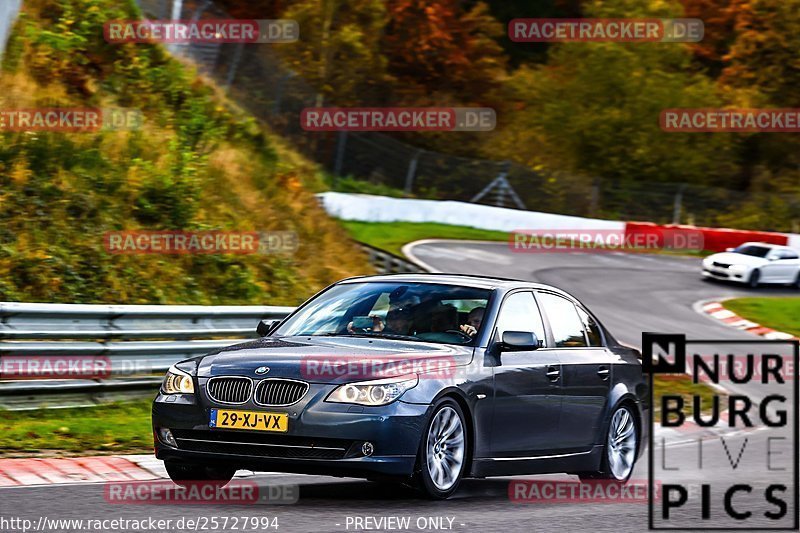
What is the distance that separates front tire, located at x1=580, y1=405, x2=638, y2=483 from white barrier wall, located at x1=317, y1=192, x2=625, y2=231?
2844 cm

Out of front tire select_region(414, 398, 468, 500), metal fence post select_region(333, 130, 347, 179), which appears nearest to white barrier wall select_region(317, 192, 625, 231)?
metal fence post select_region(333, 130, 347, 179)

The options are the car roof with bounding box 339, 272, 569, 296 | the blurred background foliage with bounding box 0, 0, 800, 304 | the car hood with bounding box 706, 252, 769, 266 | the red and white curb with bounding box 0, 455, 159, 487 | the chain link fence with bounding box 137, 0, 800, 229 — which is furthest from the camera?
the chain link fence with bounding box 137, 0, 800, 229

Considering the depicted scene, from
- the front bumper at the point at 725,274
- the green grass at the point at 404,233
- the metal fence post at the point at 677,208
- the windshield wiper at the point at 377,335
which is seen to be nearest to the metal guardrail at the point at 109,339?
the windshield wiper at the point at 377,335

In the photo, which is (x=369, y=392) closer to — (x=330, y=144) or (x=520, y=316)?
(x=520, y=316)

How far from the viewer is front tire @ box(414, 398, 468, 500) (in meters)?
7.97

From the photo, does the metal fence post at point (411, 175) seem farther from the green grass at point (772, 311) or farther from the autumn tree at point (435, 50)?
the green grass at point (772, 311)

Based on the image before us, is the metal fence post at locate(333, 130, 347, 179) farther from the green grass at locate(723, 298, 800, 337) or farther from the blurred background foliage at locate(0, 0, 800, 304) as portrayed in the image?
the green grass at locate(723, 298, 800, 337)

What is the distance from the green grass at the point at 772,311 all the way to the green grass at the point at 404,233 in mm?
8538

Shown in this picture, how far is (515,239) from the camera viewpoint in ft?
134

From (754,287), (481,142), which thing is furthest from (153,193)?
(481,142)

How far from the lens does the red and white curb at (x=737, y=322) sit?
2602 cm

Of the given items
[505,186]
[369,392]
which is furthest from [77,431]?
[505,186]

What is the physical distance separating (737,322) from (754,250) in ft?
25.5

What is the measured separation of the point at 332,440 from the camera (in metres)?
7.81
